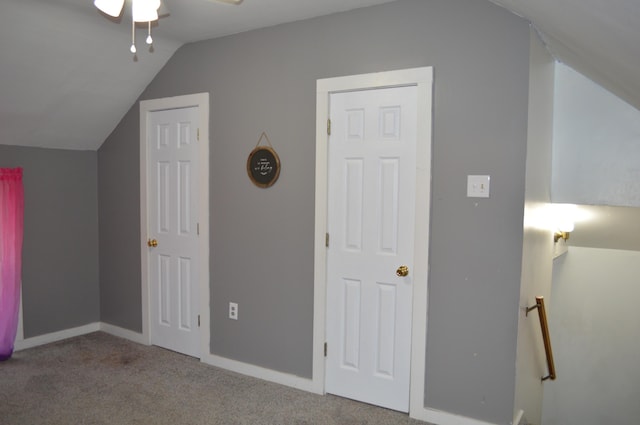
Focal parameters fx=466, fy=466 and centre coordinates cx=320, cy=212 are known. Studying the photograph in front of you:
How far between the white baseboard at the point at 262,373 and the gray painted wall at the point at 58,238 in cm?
146

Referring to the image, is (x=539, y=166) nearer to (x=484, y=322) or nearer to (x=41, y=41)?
(x=484, y=322)

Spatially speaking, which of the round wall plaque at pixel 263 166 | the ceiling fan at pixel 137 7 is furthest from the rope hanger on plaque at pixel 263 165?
the ceiling fan at pixel 137 7

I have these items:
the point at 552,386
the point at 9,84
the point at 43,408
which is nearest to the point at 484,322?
the point at 552,386

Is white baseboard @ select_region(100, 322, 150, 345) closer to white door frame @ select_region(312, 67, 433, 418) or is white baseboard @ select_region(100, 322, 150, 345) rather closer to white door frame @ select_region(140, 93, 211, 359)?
white door frame @ select_region(140, 93, 211, 359)

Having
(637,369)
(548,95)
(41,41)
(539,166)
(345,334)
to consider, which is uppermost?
(41,41)

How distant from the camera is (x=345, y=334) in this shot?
3.04 m

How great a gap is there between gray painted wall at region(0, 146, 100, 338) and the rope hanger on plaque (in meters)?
1.88

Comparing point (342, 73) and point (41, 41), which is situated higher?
point (41, 41)

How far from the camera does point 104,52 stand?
3402mm

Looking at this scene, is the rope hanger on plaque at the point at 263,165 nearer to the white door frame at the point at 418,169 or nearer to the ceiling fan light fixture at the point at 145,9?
the white door frame at the point at 418,169

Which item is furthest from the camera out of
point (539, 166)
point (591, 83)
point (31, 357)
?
point (31, 357)

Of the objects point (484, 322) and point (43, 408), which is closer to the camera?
point (484, 322)

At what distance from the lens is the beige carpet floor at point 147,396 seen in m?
2.81

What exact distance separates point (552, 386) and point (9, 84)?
5150 mm
